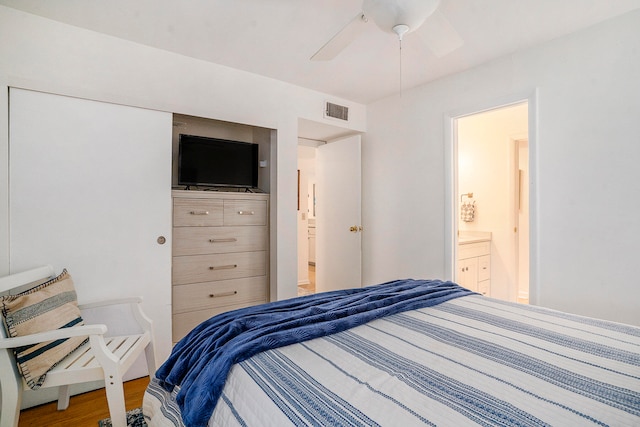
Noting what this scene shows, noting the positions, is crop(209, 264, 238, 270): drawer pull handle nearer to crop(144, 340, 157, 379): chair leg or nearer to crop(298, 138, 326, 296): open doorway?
crop(144, 340, 157, 379): chair leg

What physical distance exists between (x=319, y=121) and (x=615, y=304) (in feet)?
9.13

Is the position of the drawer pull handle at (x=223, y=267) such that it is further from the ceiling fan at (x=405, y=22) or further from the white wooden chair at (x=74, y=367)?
the ceiling fan at (x=405, y=22)

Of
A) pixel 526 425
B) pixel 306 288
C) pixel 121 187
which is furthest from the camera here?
pixel 306 288

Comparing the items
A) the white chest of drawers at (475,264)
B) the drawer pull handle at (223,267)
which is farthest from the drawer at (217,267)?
the white chest of drawers at (475,264)

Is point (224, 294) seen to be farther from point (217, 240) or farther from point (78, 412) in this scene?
point (78, 412)

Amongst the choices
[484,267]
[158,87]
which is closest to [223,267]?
[158,87]

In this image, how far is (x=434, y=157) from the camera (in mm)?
3123

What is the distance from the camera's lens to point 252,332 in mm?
1253

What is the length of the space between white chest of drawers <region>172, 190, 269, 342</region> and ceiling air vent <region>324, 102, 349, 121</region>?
3.75 ft

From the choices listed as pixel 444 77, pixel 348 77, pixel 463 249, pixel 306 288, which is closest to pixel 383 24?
pixel 348 77

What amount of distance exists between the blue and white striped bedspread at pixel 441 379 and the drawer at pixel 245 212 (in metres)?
1.69

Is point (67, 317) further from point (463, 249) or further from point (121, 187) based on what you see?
point (463, 249)

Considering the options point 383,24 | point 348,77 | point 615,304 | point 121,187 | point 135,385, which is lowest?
point 135,385

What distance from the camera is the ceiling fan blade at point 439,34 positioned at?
64.0 inches
